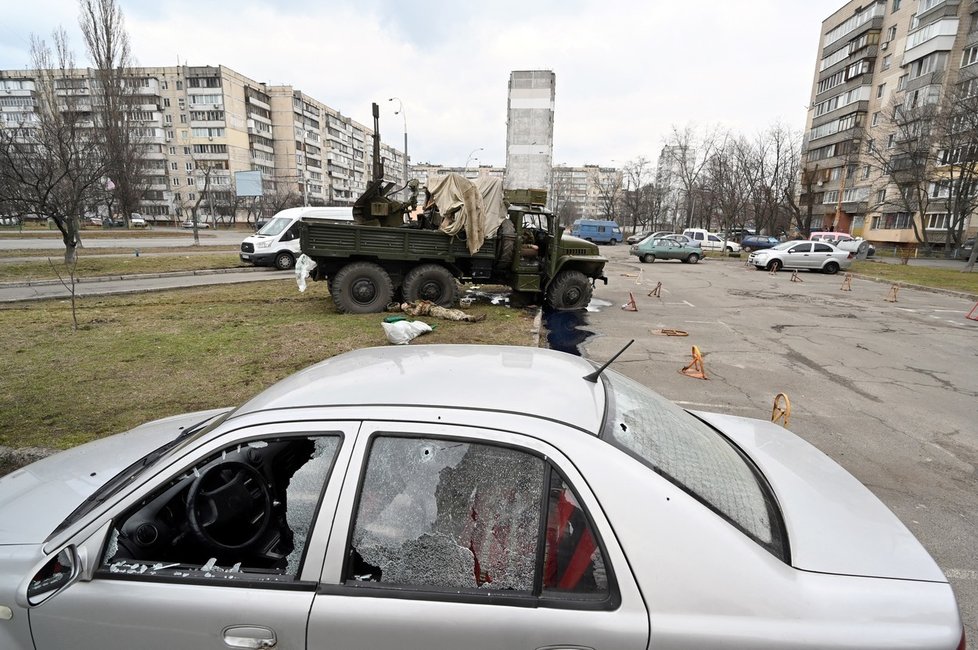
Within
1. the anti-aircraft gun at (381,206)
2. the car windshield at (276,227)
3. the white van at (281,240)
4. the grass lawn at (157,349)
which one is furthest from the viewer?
the car windshield at (276,227)

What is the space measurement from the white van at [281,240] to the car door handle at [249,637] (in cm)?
1733

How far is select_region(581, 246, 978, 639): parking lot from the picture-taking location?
3.64m

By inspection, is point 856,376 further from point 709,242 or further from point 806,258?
point 709,242

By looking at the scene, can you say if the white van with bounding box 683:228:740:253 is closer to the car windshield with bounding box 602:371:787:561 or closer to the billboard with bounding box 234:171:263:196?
the car windshield with bounding box 602:371:787:561

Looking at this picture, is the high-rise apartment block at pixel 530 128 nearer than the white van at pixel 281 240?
No

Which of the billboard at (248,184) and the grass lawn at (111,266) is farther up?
the billboard at (248,184)

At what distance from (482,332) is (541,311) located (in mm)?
2757

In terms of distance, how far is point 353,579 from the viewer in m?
1.46

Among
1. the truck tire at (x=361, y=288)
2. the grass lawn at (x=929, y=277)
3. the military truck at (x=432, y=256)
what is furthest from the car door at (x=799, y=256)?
the truck tire at (x=361, y=288)

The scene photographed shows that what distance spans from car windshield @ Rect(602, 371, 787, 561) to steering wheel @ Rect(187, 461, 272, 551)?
144 cm

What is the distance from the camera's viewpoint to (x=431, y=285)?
1022 centimetres

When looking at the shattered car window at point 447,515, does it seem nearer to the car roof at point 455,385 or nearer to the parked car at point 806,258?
the car roof at point 455,385

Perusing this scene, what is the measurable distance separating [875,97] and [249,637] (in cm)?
6314

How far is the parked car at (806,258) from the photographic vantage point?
23.3 m
